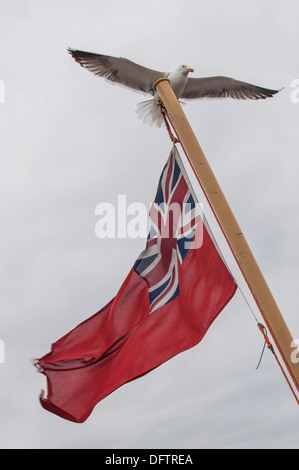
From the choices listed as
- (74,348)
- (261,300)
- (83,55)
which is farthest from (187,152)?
(83,55)

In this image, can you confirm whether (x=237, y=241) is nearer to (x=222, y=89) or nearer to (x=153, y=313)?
(x=153, y=313)

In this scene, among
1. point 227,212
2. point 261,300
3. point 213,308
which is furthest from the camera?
point 213,308

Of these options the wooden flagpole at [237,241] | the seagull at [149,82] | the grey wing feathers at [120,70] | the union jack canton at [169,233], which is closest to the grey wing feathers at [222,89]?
the seagull at [149,82]

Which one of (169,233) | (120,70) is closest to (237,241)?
(169,233)

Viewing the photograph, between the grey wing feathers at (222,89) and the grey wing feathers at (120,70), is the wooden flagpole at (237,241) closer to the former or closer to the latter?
the grey wing feathers at (120,70)

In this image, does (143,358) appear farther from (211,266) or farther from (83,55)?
(83,55)

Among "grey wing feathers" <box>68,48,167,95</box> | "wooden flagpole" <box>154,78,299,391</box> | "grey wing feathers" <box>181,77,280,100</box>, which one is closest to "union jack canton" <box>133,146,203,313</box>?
"wooden flagpole" <box>154,78,299,391</box>
